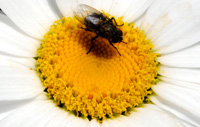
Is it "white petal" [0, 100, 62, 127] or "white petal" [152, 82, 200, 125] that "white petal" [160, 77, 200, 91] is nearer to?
"white petal" [152, 82, 200, 125]

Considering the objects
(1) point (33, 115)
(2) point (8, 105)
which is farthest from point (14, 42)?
(1) point (33, 115)

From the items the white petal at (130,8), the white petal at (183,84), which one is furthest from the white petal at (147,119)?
the white petal at (130,8)

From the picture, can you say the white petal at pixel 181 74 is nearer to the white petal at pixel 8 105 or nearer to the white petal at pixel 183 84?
the white petal at pixel 183 84

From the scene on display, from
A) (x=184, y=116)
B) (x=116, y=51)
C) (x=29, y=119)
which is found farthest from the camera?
(x=116, y=51)

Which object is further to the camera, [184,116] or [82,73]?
[82,73]

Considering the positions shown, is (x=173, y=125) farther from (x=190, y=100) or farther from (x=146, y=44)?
(x=146, y=44)

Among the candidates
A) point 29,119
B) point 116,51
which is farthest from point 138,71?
point 29,119

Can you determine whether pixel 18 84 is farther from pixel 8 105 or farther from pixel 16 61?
pixel 16 61
